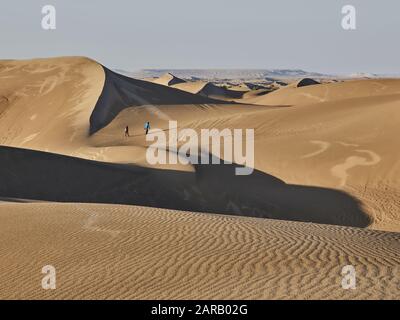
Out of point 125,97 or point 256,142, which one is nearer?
point 256,142

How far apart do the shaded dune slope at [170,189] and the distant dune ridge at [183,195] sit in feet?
0.23

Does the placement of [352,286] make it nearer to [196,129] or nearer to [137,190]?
[137,190]

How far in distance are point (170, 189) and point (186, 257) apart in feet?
41.4

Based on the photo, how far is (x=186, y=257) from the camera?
8500mm

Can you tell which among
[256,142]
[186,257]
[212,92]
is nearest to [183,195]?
[256,142]

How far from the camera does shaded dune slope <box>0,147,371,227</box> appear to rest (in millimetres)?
19234

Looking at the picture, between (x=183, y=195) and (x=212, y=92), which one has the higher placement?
(x=183, y=195)

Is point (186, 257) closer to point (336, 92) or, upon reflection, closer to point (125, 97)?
point (125, 97)

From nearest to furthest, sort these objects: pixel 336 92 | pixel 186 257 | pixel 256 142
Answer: pixel 186 257
pixel 256 142
pixel 336 92

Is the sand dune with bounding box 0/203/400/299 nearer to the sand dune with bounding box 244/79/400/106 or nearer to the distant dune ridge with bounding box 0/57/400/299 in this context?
the distant dune ridge with bounding box 0/57/400/299

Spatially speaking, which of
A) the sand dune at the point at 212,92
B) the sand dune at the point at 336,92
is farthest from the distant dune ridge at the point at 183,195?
the sand dune at the point at 212,92

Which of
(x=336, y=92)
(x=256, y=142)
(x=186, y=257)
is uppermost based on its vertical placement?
(x=186, y=257)

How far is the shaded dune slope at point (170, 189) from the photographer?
1923 cm
